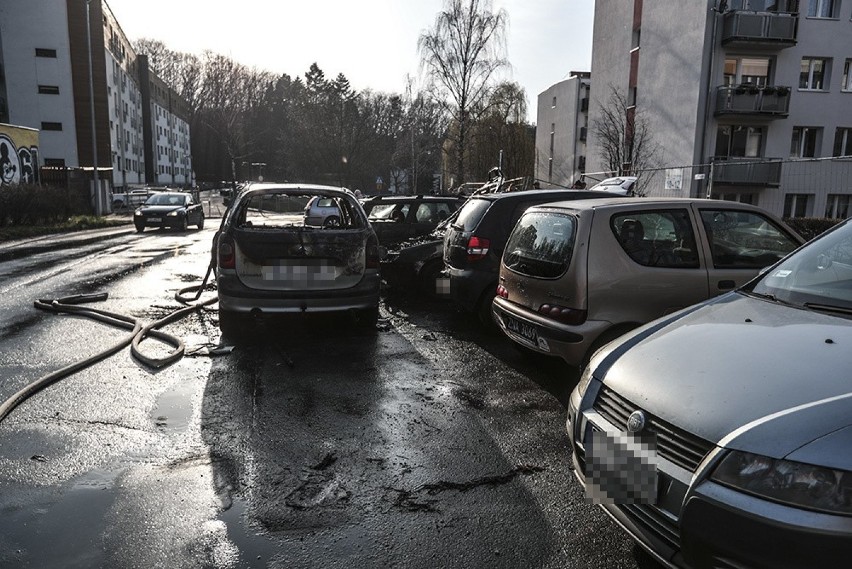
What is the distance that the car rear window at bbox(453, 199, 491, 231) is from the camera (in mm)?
7633

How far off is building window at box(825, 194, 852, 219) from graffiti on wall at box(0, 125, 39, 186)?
3158 cm

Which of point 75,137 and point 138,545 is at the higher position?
point 75,137

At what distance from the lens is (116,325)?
7.65 metres

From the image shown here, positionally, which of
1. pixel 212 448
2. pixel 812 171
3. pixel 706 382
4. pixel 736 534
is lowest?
pixel 212 448

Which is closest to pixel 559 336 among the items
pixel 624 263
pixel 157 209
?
pixel 624 263

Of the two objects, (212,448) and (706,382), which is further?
(212,448)

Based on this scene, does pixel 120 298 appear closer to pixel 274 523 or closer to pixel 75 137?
pixel 274 523

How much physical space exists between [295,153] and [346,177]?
30.5ft

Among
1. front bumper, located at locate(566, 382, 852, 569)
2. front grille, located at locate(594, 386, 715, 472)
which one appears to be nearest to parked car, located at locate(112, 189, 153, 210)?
front grille, located at locate(594, 386, 715, 472)

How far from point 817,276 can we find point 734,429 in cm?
170

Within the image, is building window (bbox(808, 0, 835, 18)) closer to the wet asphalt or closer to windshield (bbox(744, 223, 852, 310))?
the wet asphalt

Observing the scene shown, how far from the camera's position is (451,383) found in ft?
18.5

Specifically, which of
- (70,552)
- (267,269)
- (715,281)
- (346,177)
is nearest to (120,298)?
(267,269)

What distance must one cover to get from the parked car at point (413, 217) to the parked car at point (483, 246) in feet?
12.7
